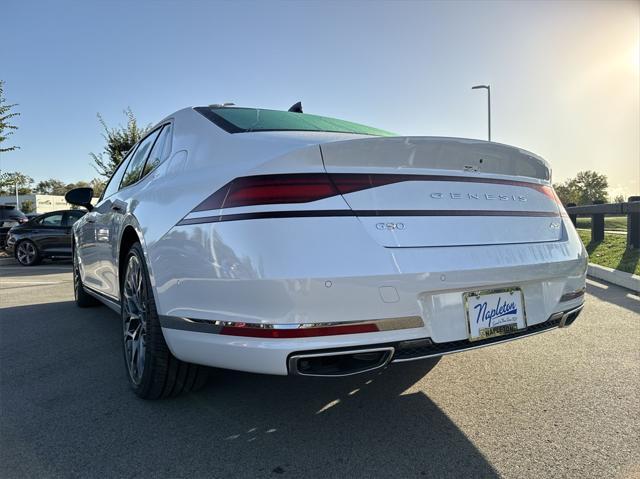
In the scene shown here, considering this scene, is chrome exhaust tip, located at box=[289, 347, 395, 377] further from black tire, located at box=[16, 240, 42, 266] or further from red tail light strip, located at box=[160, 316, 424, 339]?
black tire, located at box=[16, 240, 42, 266]

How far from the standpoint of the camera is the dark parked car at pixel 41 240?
1194cm

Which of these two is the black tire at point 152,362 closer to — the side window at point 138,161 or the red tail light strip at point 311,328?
A: the red tail light strip at point 311,328

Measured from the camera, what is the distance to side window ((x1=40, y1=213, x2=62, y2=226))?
12.1 m

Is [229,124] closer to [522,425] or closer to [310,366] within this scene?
[310,366]

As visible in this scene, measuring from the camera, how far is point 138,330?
9.30 feet

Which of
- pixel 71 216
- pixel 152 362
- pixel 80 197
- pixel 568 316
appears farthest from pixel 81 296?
pixel 71 216

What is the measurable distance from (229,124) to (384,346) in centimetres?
140

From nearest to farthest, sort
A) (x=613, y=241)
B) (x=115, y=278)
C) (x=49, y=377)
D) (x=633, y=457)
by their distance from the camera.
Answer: (x=633, y=457)
(x=49, y=377)
(x=115, y=278)
(x=613, y=241)

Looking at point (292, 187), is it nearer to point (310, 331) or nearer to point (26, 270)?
point (310, 331)

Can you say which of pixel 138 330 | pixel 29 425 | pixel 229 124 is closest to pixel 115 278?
pixel 138 330

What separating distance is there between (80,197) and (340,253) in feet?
12.8

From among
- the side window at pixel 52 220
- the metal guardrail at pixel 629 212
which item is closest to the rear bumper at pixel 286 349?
the metal guardrail at pixel 629 212

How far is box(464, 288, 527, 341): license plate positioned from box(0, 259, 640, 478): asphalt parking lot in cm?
51

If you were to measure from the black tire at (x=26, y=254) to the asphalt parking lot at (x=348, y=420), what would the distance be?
957 cm
